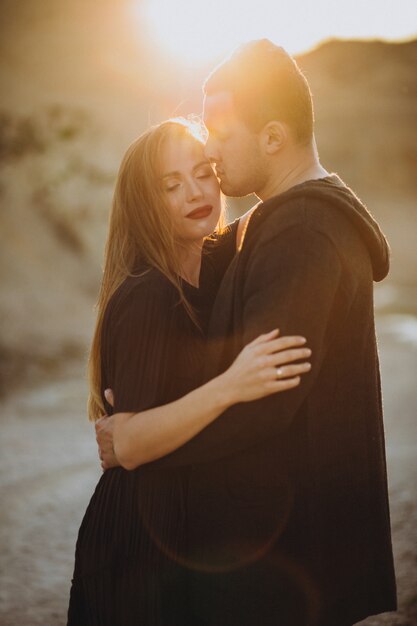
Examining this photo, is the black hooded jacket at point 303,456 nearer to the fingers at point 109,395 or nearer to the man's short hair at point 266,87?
the man's short hair at point 266,87

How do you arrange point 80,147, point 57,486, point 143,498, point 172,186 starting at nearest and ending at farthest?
point 143,498
point 172,186
point 57,486
point 80,147

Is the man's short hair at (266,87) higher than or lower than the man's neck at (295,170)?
higher

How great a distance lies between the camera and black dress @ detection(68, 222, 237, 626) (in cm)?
210

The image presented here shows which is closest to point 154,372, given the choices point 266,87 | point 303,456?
point 303,456

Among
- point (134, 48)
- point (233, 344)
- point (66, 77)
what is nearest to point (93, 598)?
point (233, 344)

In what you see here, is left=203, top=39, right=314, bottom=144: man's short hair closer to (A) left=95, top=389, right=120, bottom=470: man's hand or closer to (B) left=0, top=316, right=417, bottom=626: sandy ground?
(A) left=95, top=389, right=120, bottom=470: man's hand

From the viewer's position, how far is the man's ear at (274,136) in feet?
6.83

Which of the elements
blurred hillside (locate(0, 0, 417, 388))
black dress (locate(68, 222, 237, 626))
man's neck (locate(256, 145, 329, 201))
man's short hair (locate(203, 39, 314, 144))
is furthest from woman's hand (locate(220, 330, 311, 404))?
blurred hillside (locate(0, 0, 417, 388))

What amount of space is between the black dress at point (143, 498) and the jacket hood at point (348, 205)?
19.4 inches

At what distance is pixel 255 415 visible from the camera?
1.86 meters

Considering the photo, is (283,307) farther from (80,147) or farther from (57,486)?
(80,147)

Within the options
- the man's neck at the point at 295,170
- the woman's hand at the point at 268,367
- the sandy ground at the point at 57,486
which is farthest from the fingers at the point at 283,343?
the sandy ground at the point at 57,486

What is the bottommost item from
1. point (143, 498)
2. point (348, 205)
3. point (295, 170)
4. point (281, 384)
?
point (143, 498)

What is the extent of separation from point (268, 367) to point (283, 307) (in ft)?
0.51
